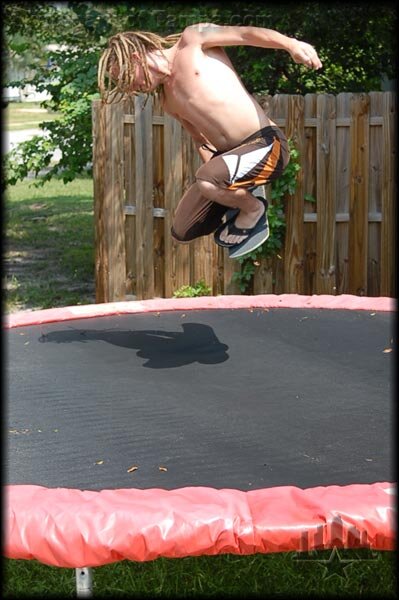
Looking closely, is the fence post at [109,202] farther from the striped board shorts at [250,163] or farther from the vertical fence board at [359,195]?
the striped board shorts at [250,163]

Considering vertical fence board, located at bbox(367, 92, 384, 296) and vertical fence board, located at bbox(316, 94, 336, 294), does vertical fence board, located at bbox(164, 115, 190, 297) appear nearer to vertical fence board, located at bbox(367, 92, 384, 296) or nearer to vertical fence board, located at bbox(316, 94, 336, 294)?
vertical fence board, located at bbox(316, 94, 336, 294)

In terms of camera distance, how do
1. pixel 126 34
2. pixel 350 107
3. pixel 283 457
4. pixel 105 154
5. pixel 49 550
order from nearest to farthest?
1. pixel 49 550
2. pixel 283 457
3. pixel 126 34
4. pixel 350 107
5. pixel 105 154

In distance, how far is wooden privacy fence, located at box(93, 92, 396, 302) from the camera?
176 inches

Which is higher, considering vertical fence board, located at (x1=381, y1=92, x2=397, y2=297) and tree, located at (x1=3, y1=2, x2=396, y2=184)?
tree, located at (x1=3, y1=2, x2=396, y2=184)

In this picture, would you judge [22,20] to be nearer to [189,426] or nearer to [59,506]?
[189,426]

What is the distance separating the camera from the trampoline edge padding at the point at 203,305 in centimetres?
381

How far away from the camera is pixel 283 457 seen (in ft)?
7.20

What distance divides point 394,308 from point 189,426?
159 cm

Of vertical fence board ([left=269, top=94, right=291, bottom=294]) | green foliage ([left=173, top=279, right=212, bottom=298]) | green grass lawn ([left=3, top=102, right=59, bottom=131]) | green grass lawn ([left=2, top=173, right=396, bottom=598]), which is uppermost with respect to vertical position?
green grass lawn ([left=3, top=102, right=59, bottom=131])

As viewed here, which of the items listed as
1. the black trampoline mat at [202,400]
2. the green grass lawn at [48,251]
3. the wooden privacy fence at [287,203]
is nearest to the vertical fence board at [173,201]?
the wooden privacy fence at [287,203]

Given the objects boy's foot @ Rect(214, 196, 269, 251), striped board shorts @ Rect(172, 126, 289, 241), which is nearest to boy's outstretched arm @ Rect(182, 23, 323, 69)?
striped board shorts @ Rect(172, 126, 289, 241)

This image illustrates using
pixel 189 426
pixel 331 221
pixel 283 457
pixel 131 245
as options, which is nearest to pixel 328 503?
pixel 283 457

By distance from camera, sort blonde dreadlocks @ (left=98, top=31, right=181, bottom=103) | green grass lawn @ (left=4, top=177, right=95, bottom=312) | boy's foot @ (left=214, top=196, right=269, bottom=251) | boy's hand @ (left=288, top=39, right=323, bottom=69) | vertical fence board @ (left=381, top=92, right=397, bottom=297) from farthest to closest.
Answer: green grass lawn @ (left=4, top=177, right=95, bottom=312) → vertical fence board @ (left=381, top=92, right=397, bottom=297) → boy's foot @ (left=214, top=196, right=269, bottom=251) → blonde dreadlocks @ (left=98, top=31, right=181, bottom=103) → boy's hand @ (left=288, top=39, right=323, bottom=69)

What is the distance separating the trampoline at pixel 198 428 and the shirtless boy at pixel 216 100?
1.61ft
